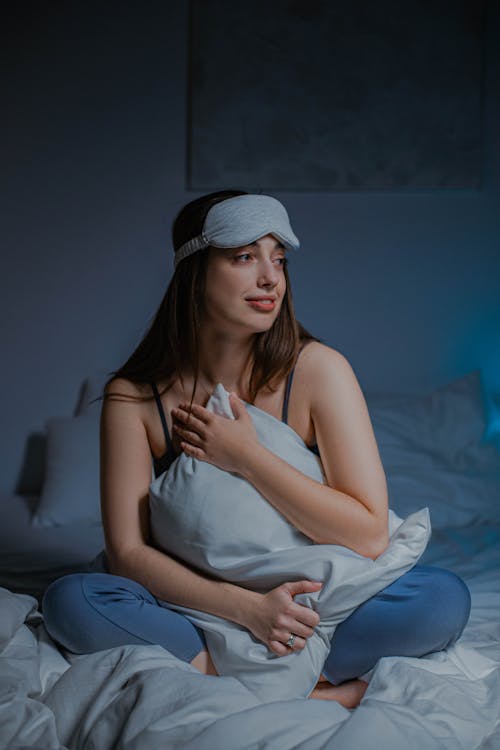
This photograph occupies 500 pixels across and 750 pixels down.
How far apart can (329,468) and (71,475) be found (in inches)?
55.5

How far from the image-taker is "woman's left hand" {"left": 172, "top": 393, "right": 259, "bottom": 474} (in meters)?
1.69

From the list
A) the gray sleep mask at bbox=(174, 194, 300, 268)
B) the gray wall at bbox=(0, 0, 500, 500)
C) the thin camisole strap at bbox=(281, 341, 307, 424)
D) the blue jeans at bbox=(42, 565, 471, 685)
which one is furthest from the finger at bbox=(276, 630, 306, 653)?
the gray wall at bbox=(0, 0, 500, 500)

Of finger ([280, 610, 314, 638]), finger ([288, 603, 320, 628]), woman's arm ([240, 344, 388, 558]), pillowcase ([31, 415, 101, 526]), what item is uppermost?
woman's arm ([240, 344, 388, 558])

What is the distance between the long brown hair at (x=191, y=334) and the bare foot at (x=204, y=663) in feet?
1.72

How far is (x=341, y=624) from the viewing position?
5.47ft

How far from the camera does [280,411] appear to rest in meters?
1.88

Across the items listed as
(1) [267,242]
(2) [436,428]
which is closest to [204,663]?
(1) [267,242]

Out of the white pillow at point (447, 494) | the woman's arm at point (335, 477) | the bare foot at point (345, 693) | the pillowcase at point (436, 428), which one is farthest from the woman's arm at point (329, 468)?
the pillowcase at point (436, 428)

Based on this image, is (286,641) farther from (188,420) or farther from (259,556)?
(188,420)

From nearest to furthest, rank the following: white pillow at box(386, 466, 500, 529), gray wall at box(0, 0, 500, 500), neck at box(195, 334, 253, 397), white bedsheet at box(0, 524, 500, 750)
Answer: white bedsheet at box(0, 524, 500, 750), neck at box(195, 334, 253, 397), white pillow at box(386, 466, 500, 529), gray wall at box(0, 0, 500, 500)

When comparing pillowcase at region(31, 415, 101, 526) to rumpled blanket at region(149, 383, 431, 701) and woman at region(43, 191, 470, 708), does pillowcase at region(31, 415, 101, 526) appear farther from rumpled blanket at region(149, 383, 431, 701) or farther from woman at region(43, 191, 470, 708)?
rumpled blanket at region(149, 383, 431, 701)

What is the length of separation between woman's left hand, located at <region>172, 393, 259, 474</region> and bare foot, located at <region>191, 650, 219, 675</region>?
346 millimetres

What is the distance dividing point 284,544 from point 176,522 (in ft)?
0.68

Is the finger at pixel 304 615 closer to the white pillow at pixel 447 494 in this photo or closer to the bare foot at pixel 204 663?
the bare foot at pixel 204 663
